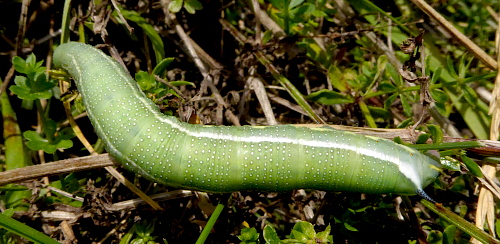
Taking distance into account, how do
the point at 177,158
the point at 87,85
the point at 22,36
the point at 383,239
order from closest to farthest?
the point at 177,158 < the point at 87,85 < the point at 383,239 < the point at 22,36

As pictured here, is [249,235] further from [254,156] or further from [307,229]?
[254,156]

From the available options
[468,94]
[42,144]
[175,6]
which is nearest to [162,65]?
[175,6]

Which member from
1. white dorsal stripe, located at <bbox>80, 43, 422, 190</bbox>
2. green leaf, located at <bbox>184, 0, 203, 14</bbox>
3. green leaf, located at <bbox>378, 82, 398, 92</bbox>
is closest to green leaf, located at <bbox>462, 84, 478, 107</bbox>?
green leaf, located at <bbox>378, 82, 398, 92</bbox>

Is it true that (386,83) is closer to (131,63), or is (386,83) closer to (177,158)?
(177,158)

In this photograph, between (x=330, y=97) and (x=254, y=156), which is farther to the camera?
(x=330, y=97)

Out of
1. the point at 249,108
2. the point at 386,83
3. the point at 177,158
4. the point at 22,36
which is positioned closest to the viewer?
the point at 177,158

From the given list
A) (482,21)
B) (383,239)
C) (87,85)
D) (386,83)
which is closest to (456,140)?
(386,83)

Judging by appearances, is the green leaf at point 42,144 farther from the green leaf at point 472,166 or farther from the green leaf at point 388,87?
the green leaf at point 472,166
